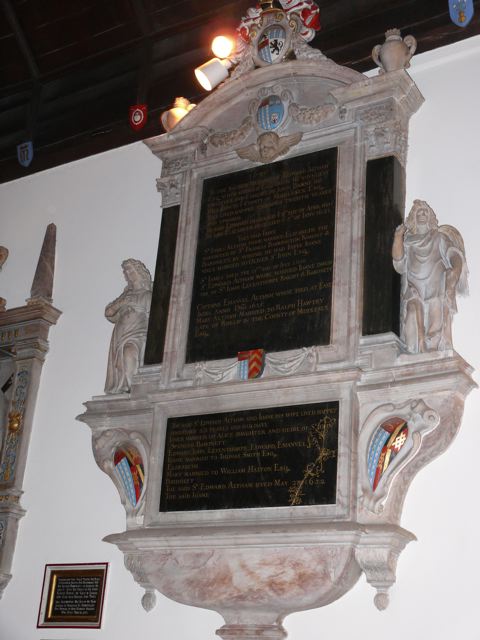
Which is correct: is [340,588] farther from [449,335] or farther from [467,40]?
[467,40]

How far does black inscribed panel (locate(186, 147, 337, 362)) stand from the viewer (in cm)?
599

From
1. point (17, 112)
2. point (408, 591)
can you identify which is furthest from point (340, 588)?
point (17, 112)

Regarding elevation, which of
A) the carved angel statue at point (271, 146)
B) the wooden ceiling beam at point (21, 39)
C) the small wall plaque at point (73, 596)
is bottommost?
the small wall plaque at point (73, 596)

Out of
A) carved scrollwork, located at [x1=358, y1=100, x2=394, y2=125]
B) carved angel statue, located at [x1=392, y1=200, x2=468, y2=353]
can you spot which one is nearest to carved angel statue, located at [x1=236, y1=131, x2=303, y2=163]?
carved scrollwork, located at [x1=358, y1=100, x2=394, y2=125]

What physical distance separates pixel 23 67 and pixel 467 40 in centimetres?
413

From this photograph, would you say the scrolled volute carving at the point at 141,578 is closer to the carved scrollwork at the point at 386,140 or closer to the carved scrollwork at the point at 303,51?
the carved scrollwork at the point at 386,140

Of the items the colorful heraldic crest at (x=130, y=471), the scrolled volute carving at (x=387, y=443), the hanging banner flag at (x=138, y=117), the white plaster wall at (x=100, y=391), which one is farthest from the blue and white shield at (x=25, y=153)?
the scrolled volute carving at (x=387, y=443)

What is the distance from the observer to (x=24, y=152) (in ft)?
27.0

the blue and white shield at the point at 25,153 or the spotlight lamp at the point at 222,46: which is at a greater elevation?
the spotlight lamp at the point at 222,46

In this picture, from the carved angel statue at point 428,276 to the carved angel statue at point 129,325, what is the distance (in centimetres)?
197

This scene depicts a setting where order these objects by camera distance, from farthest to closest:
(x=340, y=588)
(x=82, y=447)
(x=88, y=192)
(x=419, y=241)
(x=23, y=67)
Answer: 1. (x=23, y=67)
2. (x=88, y=192)
3. (x=82, y=447)
4. (x=419, y=241)
5. (x=340, y=588)

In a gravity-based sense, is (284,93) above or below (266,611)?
above

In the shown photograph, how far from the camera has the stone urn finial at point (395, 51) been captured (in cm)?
629

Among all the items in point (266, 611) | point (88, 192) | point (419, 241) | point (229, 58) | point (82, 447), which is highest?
point (229, 58)
